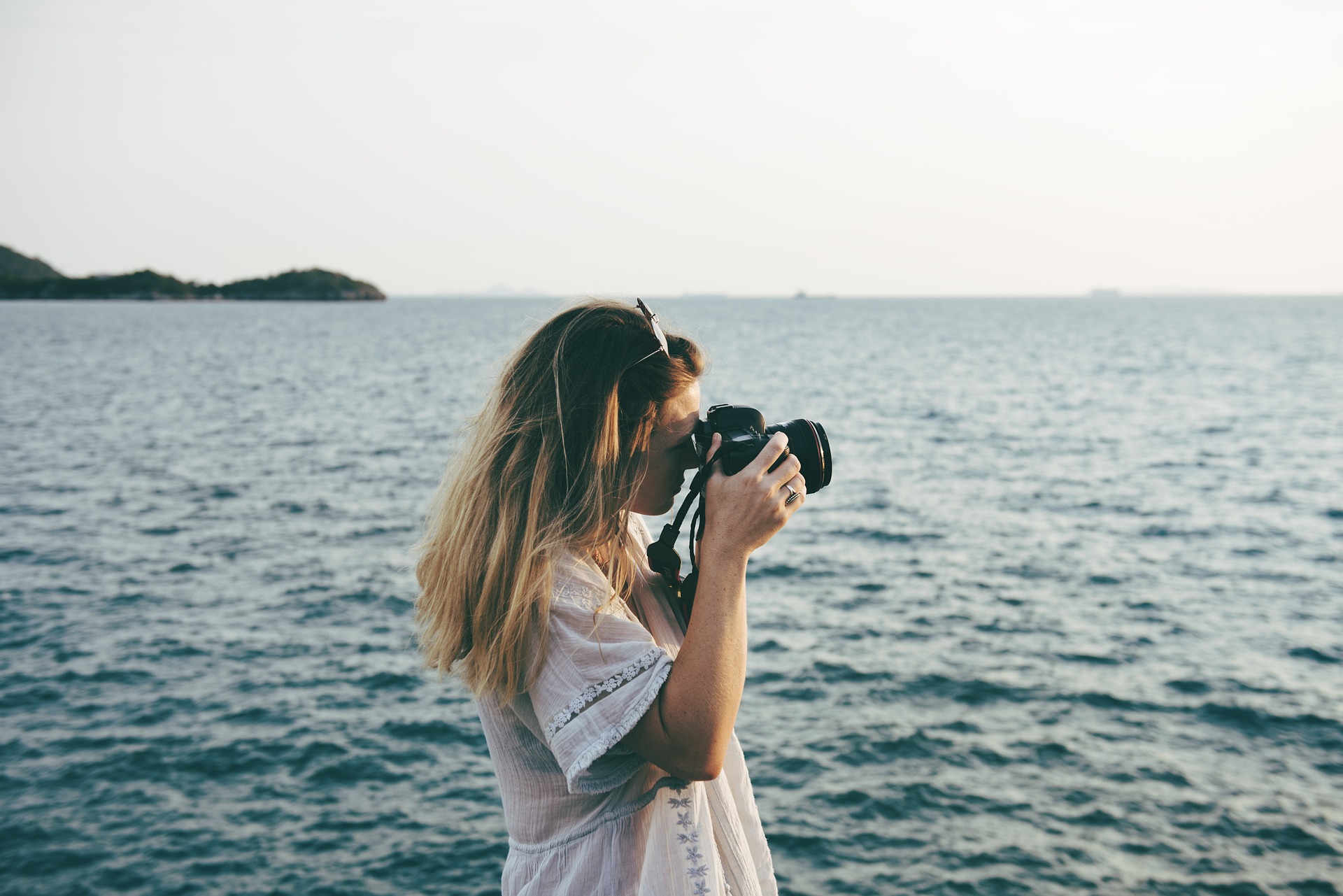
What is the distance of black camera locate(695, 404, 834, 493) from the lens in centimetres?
155

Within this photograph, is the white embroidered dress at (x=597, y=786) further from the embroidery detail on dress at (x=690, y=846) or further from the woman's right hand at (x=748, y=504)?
the woman's right hand at (x=748, y=504)

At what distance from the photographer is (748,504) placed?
1.46 meters

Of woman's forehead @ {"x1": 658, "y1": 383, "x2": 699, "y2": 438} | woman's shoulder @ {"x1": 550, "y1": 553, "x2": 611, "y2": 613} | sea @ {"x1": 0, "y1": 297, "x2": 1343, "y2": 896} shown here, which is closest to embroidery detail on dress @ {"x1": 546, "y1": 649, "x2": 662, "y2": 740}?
woman's shoulder @ {"x1": 550, "y1": 553, "x2": 611, "y2": 613}

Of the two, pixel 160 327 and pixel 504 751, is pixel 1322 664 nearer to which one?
pixel 504 751

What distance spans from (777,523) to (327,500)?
14.1m

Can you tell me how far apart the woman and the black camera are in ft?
0.11

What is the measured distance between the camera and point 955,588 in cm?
1013

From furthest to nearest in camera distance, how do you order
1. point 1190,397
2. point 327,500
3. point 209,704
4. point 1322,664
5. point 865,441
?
point 1190,397 → point 865,441 → point 327,500 → point 1322,664 → point 209,704

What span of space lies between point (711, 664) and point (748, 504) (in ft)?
0.88

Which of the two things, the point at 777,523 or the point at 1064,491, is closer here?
the point at 777,523

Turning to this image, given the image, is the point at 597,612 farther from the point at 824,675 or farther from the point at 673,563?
the point at 824,675

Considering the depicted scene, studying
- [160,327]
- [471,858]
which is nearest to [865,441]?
[471,858]

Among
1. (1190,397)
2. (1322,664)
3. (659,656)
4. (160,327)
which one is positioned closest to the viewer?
(659,656)

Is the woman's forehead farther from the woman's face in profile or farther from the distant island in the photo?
the distant island
